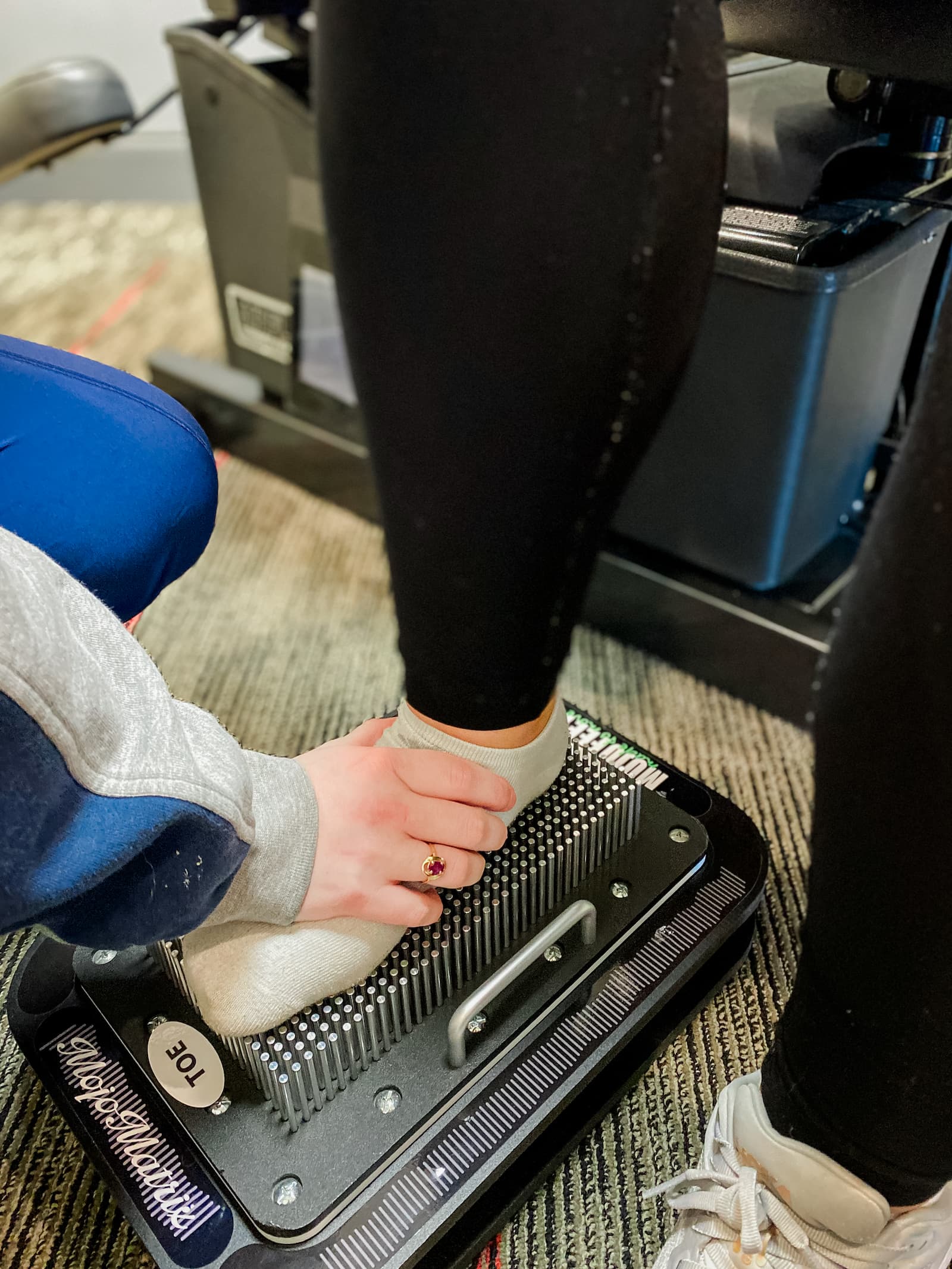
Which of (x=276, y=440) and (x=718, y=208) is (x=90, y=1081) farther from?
(x=276, y=440)

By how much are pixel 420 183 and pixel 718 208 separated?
0.38 ft

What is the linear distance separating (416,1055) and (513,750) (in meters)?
0.16

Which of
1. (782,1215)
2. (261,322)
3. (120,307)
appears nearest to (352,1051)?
(782,1215)

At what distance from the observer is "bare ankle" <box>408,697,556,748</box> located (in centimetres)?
49

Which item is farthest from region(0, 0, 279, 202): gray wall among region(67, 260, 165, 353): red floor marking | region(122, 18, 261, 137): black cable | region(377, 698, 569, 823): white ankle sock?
region(377, 698, 569, 823): white ankle sock

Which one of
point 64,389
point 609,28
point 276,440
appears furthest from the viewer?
point 276,440

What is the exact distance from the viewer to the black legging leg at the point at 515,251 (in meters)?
0.32

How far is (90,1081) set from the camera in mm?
493

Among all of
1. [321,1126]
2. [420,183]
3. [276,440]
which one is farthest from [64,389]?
[276,440]

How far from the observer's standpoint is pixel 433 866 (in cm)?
50

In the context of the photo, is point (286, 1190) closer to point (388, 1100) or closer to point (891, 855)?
point (388, 1100)

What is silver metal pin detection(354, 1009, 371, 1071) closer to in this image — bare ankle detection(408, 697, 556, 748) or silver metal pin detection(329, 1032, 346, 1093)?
silver metal pin detection(329, 1032, 346, 1093)

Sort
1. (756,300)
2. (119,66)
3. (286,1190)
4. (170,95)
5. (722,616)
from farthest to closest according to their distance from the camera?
(119,66) → (170,95) → (722,616) → (756,300) → (286,1190)

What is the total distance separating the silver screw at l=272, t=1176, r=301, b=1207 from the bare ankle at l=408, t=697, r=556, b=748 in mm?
218
